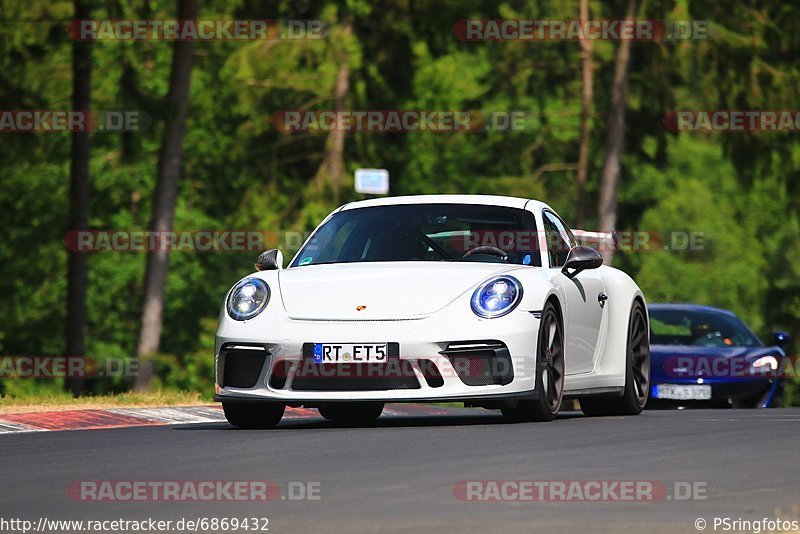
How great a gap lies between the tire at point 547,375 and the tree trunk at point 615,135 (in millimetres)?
24156

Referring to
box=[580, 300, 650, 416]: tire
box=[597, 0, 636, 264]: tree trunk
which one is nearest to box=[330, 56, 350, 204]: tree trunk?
box=[597, 0, 636, 264]: tree trunk

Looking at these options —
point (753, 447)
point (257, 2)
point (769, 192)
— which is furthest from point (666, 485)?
point (769, 192)

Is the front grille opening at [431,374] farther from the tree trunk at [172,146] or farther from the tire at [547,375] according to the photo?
the tree trunk at [172,146]

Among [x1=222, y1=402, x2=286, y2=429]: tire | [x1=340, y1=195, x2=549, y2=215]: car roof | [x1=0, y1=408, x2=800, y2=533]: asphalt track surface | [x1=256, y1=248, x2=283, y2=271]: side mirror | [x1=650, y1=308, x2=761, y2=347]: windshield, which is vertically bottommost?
[x1=650, y1=308, x2=761, y2=347]: windshield

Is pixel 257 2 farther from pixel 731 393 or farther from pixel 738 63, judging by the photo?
pixel 731 393

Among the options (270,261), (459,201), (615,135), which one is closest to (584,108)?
(615,135)

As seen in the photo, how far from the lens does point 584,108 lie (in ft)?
140

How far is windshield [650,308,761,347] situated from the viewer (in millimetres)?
20203

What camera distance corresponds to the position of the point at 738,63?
3644cm

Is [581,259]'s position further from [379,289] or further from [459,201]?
[379,289]

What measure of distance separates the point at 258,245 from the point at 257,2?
33.5ft

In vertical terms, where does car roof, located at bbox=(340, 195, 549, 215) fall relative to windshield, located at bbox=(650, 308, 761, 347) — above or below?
above

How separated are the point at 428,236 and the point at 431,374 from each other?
1680 mm

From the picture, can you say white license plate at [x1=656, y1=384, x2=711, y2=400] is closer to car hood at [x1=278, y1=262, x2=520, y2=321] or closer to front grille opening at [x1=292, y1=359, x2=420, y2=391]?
car hood at [x1=278, y1=262, x2=520, y2=321]
